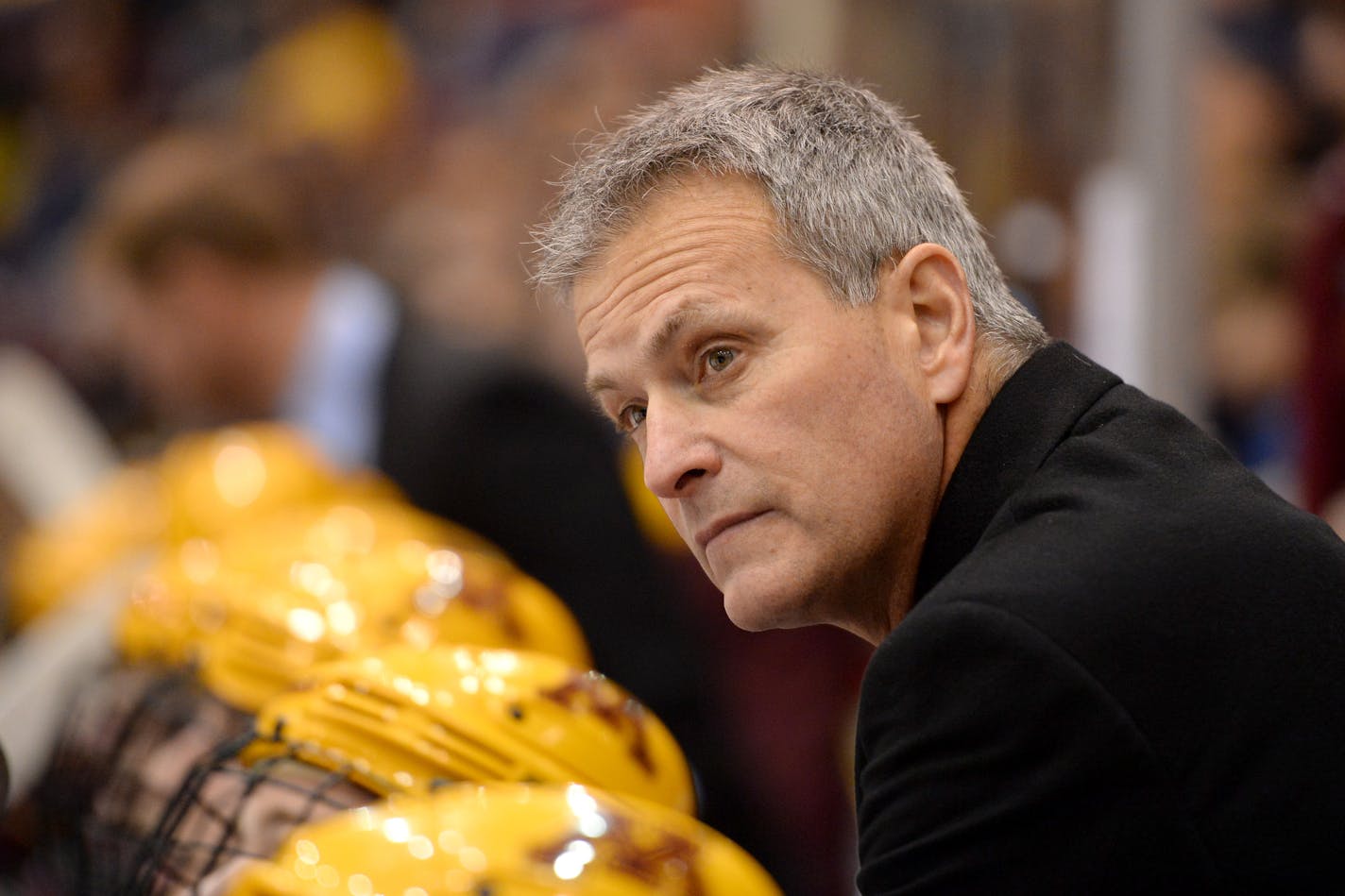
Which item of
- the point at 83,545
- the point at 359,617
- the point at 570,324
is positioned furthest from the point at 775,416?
the point at 570,324

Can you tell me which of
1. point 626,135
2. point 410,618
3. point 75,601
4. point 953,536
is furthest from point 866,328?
point 75,601

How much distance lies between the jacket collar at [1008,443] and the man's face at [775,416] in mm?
48

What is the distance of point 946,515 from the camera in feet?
4.82

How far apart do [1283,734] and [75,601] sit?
2.47 metres

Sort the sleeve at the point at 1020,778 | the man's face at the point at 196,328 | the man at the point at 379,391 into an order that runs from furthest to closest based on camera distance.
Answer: the man's face at the point at 196,328, the man at the point at 379,391, the sleeve at the point at 1020,778

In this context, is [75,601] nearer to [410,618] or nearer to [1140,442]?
[410,618]

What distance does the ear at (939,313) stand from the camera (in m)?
1.52

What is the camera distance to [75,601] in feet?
10.2

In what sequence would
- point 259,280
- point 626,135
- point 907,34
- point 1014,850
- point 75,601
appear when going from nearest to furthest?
point 1014,850 < point 626,135 < point 75,601 < point 259,280 < point 907,34

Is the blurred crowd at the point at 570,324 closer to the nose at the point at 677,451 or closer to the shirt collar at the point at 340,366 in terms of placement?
the shirt collar at the point at 340,366

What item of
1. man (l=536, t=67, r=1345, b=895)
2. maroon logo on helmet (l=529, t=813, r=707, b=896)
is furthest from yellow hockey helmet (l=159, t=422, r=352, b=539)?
maroon logo on helmet (l=529, t=813, r=707, b=896)

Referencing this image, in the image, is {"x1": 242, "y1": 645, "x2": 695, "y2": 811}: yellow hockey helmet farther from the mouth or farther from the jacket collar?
the jacket collar

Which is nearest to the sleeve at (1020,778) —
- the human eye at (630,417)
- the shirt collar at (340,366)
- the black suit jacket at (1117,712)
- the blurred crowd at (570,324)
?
the black suit jacket at (1117,712)

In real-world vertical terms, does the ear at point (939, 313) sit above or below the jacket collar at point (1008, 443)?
above
